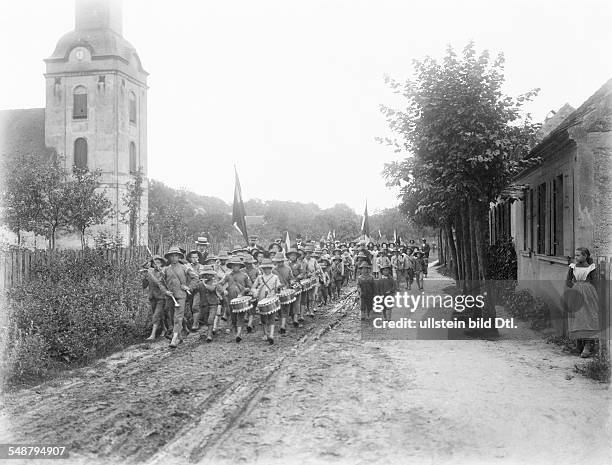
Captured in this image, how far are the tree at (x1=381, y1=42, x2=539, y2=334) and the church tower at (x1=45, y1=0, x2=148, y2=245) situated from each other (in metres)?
31.8

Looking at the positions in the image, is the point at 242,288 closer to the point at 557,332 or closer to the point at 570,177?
the point at 557,332

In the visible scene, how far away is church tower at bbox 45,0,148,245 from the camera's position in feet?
135

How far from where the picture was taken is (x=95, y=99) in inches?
1636

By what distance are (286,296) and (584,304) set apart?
5556 millimetres

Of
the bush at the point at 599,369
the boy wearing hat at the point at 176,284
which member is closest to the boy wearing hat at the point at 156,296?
the boy wearing hat at the point at 176,284

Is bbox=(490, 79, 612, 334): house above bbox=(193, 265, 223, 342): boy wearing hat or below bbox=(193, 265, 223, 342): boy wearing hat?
above

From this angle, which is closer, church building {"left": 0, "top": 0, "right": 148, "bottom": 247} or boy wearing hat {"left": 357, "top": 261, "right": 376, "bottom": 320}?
boy wearing hat {"left": 357, "top": 261, "right": 376, "bottom": 320}

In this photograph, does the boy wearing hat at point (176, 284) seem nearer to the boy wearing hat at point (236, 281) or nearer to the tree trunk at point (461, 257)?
the boy wearing hat at point (236, 281)

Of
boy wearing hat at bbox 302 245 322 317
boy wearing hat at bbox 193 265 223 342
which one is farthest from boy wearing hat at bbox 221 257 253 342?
boy wearing hat at bbox 302 245 322 317

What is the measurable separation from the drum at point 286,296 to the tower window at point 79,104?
33692 millimetres

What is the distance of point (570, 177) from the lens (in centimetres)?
1240

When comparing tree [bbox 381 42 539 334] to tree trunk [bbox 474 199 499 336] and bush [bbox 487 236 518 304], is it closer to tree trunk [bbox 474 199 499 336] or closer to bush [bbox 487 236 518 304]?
tree trunk [bbox 474 199 499 336]

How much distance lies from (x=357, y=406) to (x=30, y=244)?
121 feet

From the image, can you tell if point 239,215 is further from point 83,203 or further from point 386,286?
point 83,203
